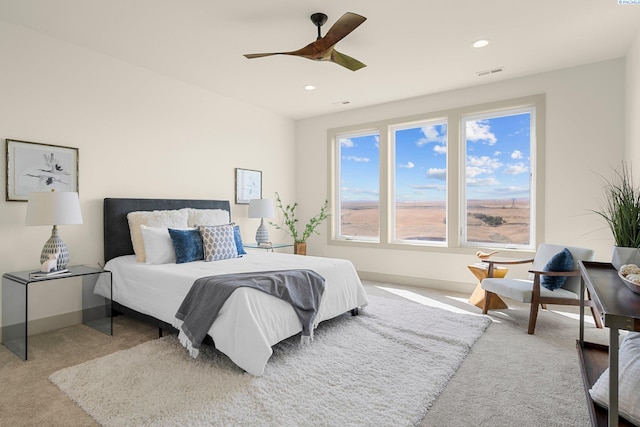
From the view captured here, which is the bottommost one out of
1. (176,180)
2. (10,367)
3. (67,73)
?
(10,367)

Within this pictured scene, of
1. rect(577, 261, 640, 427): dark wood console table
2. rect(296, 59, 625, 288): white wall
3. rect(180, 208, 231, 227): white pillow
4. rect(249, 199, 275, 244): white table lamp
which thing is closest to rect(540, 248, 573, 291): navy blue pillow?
rect(577, 261, 640, 427): dark wood console table

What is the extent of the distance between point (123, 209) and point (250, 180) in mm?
2003

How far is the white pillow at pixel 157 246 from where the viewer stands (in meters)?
3.33

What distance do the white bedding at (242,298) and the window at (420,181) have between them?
2.01 meters

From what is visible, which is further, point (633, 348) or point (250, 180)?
point (250, 180)

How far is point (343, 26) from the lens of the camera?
95.3 inches

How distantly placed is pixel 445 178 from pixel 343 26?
3.11 m

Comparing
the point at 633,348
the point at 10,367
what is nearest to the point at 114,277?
the point at 10,367

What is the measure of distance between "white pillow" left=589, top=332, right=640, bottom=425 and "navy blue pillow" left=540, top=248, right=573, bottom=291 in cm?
153

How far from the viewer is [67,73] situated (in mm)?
3318

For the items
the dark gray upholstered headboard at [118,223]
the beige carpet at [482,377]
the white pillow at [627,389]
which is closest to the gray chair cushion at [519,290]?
the beige carpet at [482,377]

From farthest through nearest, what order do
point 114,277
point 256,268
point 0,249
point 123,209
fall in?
1. point 123,209
2. point 114,277
3. point 256,268
4. point 0,249

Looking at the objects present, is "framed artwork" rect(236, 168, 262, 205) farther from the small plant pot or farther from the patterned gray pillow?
the patterned gray pillow

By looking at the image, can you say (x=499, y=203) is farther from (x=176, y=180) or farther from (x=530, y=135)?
(x=176, y=180)
